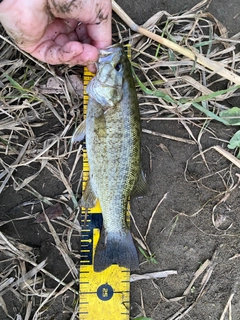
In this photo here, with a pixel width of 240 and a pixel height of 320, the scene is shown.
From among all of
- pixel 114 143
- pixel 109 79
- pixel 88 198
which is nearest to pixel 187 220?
pixel 88 198

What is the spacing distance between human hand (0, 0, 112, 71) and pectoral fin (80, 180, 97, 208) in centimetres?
97

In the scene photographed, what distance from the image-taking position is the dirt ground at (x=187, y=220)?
349cm

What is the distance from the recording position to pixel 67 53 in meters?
2.93

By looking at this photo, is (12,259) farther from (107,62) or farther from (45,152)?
(107,62)

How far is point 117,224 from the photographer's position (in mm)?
3113

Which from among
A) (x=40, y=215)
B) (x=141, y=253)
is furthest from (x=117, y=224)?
(x=40, y=215)

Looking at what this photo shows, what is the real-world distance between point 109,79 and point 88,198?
0.96m

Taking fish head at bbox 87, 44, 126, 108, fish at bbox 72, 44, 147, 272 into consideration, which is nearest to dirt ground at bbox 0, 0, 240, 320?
fish at bbox 72, 44, 147, 272

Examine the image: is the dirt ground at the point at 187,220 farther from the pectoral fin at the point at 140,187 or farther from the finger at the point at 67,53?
the finger at the point at 67,53

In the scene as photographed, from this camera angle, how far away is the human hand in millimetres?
2797

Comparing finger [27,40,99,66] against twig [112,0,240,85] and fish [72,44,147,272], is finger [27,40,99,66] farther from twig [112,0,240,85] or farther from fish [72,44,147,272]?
twig [112,0,240,85]

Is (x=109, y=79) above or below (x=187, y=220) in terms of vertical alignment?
above

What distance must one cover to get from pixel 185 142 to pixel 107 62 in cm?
106

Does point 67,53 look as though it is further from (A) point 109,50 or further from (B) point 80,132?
(B) point 80,132
